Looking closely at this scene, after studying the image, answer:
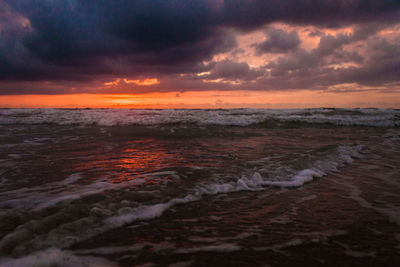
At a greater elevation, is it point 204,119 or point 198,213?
point 204,119

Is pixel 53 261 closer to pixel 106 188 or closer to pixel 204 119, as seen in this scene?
pixel 106 188

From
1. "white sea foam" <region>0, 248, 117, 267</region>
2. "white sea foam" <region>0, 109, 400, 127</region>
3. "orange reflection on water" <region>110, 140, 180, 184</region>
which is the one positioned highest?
"white sea foam" <region>0, 109, 400, 127</region>

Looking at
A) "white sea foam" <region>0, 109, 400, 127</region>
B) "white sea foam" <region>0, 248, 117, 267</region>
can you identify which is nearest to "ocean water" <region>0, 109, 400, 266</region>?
"white sea foam" <region>0, 248, 117, 267</region>

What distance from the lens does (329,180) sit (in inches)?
175

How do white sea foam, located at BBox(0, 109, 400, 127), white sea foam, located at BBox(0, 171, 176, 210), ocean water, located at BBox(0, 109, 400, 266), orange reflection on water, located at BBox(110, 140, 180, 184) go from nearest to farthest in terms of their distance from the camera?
ocean water, located at BBox(0, 109, 400, 266), white sea foam, located at BBox(0, 171, 176, 210), orange reflection on water, located at BBox(110, 140, 180, 184), white sea foam, located at BBox(0, 109, 400, 127)

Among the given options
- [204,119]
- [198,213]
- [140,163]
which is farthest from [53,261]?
[204,119]

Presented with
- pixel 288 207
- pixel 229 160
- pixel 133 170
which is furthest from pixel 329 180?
pixel 133 170

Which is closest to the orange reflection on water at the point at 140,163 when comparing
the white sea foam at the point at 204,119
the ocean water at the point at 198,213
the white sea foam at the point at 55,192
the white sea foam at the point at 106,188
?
the ocean water at the point at 198,213

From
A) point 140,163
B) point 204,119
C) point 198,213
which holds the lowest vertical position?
point 198,213

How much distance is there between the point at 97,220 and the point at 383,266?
275cm

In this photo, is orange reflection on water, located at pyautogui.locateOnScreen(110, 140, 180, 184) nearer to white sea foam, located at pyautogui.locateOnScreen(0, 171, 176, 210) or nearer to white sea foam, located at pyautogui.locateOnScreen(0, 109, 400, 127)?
white sea foam, located at pyautogui.locateOnScreen(0, 171, 176, 210)

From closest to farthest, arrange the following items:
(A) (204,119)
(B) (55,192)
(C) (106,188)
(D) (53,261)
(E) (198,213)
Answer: (D) (53,261), (E) (198,213), (B) (55,192), (C) (106,188), (A) (204,119)

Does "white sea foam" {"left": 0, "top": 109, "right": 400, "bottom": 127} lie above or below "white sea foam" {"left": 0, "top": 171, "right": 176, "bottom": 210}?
above

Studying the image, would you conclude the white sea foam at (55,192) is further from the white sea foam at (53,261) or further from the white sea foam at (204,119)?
the white sea foam at (204,119)
